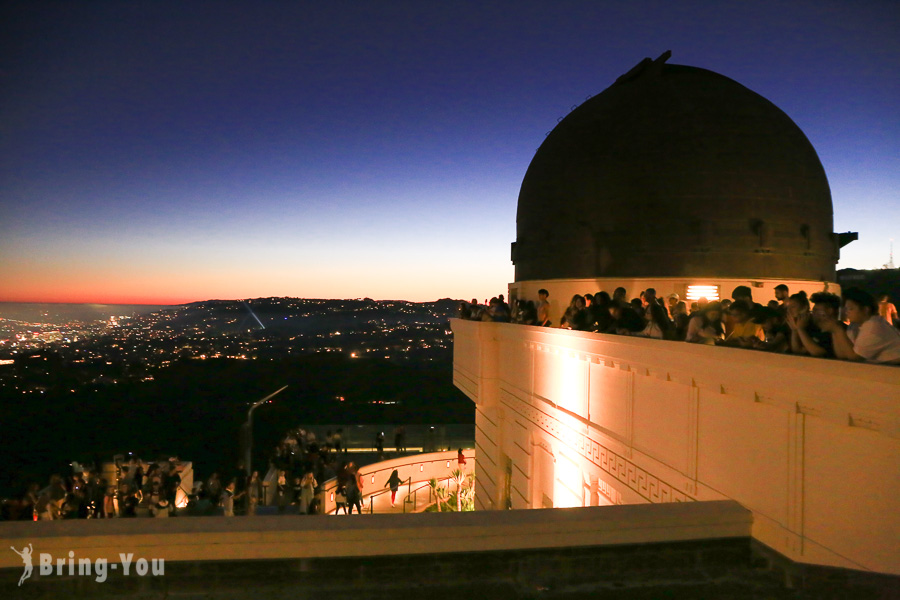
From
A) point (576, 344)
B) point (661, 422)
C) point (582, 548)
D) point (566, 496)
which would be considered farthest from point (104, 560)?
point (566, 496)

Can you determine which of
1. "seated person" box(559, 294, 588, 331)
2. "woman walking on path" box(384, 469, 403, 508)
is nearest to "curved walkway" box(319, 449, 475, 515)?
"woman walking on path" box(384, 469, 403, 508)

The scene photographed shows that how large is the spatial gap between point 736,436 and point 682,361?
1.07 m

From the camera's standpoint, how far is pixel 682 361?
21.2ft

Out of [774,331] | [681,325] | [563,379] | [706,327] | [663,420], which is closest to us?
[774,331]

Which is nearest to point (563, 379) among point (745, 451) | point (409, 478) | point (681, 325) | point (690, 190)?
point (681, 325)

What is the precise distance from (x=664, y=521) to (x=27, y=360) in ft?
289

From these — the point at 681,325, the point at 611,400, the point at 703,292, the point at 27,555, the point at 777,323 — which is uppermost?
the point at 703,292

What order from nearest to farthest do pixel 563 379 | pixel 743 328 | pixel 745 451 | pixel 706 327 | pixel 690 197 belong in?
pixel 745 451
pixel 743 328
pixel 706 327
pixel 563 379
pixel 690 197

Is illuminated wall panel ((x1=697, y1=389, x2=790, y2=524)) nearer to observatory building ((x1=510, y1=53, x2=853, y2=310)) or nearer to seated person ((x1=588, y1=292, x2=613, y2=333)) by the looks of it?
seated person ((x1=588, y1=292, x2=613, y2=333))

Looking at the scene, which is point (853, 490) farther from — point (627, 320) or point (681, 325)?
point (627, 320)

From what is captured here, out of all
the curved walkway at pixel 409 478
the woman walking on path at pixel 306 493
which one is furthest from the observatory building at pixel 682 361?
the woman walking on path at pixel 306 493

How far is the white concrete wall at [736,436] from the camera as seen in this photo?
13.6ft

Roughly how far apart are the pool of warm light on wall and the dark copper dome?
0.28 metres

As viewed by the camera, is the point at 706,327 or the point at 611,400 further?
the point at 611,400
